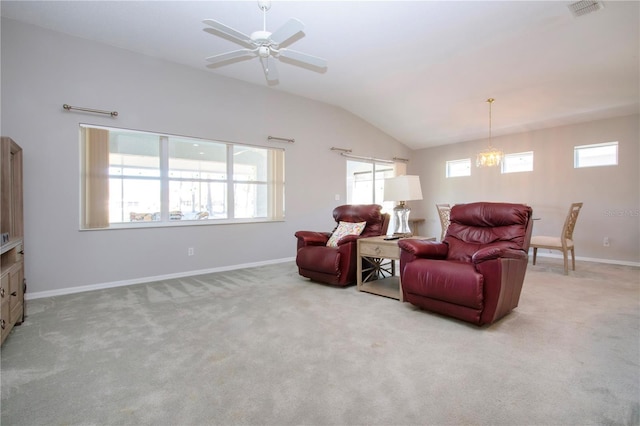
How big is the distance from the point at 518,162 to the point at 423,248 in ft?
14.8

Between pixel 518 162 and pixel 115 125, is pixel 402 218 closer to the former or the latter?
pixel 115 125

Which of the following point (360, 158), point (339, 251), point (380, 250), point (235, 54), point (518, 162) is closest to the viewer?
point (235, 54)

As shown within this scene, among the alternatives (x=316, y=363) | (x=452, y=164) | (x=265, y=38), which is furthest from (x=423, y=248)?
(x=452, y=164)

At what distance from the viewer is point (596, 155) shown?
517 centimetres

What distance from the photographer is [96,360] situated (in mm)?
1968

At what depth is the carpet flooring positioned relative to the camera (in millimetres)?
1456

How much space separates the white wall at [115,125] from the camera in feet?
10.9

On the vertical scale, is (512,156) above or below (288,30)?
below

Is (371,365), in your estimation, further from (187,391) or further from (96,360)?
(96,360)

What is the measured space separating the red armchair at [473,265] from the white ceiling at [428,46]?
200cm

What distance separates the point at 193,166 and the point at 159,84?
1.14 m

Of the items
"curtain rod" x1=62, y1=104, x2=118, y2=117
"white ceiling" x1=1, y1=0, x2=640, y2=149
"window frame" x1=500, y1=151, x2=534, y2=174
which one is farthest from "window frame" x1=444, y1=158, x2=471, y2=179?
"curtain rod" x1=62, y1=104, x2=118, y2=117

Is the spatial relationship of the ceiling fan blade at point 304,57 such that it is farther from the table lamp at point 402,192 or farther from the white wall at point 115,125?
the white wall at point 115,125

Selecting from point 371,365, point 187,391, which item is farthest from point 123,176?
point 371,365
